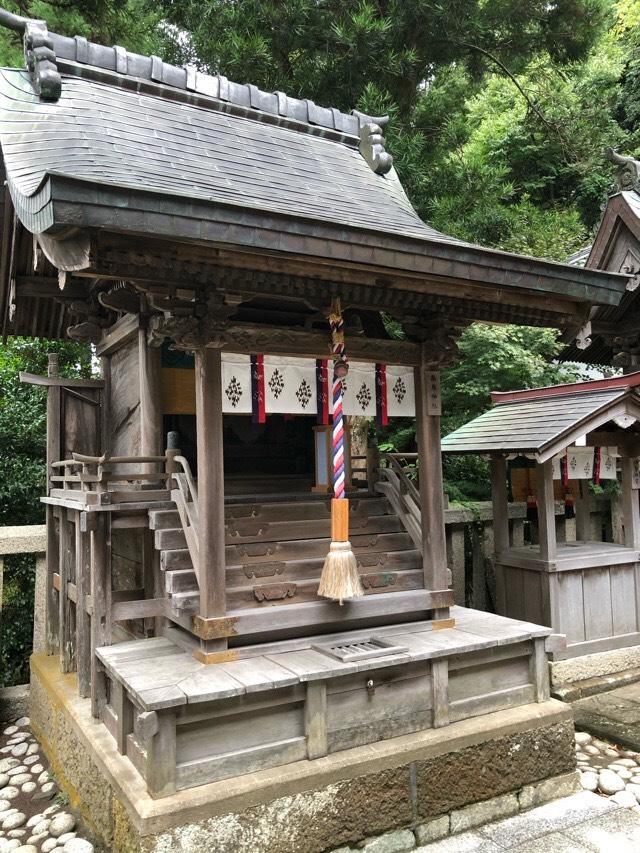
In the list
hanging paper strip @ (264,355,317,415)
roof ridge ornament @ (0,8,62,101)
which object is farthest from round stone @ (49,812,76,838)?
roof ridge ornament @ (0,8,62,101)

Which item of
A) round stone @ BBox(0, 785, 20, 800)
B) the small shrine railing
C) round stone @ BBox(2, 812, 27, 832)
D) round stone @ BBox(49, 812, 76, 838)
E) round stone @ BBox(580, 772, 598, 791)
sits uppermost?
the small shrine railing

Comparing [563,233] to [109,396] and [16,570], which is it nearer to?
[109,396]

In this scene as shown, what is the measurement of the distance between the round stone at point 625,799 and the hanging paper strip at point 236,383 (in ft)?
14.4

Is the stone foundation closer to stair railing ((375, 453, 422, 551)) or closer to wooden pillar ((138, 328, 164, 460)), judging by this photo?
stair railing ((375, 453, 422, 551))

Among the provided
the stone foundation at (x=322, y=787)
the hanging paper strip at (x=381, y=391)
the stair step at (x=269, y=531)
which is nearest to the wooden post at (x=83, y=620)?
the stone foundation at (x=322, y=787)

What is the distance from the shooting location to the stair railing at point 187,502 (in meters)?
4.87

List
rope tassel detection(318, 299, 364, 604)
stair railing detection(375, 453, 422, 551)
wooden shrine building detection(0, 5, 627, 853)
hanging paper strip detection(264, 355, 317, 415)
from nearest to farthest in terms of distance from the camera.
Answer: wooden shrine building detection(0, 5, 627, 853) < rope tassel detection(318, 299, 364, 604) < hanging paper strip detection(264, 355, 317, 415) < stair railing detection(375, 453, 422, 551)

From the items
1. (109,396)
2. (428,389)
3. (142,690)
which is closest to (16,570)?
(109,396)

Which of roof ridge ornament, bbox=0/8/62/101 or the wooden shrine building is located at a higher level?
roof ridge ornament, bbox=0/8/62/101

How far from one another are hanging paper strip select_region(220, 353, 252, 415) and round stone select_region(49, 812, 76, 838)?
3491mm

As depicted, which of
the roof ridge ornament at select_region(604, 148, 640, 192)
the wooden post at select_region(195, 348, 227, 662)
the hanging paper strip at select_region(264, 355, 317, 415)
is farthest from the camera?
the roof ridge ornament at select_region(604, 148, 640, 192)

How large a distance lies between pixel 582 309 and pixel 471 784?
13.9 ft

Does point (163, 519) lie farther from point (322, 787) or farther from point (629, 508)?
point (629, 508)

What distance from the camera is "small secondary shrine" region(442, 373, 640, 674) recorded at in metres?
7.25
